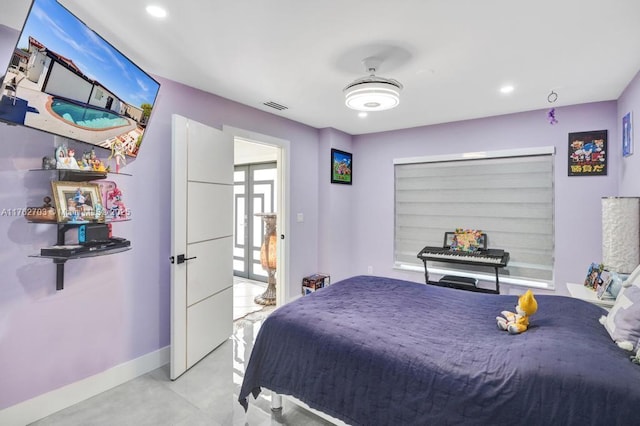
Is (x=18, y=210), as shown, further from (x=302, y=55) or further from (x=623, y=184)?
(x=623, y=184)

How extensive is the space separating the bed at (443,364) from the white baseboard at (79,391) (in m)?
1.28

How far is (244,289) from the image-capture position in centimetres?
532

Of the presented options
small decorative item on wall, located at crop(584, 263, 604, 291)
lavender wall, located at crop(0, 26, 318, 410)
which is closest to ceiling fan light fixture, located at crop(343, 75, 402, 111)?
lavender wall, located at crop(0, 26, 318, 410)

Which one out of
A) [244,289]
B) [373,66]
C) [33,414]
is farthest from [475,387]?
[244,289]

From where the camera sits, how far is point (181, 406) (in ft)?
7.45

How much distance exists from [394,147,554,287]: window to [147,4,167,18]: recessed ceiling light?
360 centimetres

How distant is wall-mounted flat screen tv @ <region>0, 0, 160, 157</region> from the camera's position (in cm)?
161

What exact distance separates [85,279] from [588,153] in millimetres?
4983

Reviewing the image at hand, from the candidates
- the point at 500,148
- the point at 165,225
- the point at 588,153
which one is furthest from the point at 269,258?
the point at 588,153

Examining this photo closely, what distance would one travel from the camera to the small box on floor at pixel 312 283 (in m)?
4.41

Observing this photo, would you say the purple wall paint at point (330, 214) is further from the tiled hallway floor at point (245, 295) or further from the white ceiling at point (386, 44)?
the white ceiling at point (386, 44)

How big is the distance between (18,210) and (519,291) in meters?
4.90

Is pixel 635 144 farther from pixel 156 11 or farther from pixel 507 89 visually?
pixel 156 11

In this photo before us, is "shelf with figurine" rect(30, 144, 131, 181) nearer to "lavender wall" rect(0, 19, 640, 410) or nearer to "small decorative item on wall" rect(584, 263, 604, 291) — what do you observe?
"lavender wall" rect(0, 19, 640, 410)
